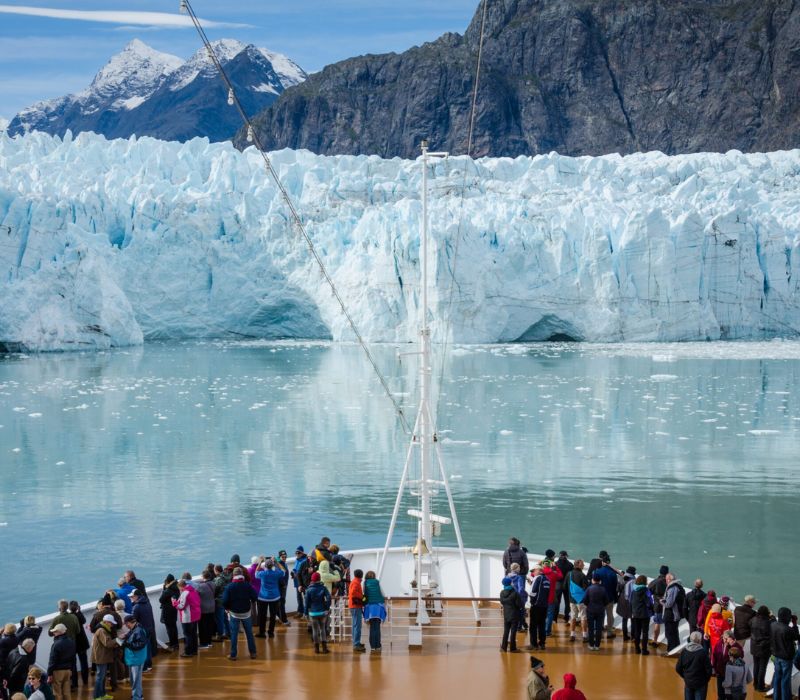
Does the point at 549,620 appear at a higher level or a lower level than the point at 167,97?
lower

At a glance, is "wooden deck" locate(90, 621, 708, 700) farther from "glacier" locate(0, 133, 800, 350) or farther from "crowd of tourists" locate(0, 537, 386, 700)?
"glacier" locate(0, 133, 800, 350)

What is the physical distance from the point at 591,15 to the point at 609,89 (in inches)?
305

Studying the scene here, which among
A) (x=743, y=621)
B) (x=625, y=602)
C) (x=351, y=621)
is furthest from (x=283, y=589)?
(x=743, y=621)

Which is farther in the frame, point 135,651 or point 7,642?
point 135,651

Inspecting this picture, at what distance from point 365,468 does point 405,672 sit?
11059 millimetres

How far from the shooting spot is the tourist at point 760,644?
20.8ft

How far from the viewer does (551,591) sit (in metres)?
7.20

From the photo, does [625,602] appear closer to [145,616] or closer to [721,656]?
[721,656]

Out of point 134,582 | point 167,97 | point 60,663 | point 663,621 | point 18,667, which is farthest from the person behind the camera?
point 167,97

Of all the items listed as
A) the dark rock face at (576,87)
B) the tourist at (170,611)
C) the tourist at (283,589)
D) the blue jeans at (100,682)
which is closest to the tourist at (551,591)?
the tourist at (283,589)

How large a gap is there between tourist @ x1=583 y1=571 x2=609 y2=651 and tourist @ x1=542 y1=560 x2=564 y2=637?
0.25 meters

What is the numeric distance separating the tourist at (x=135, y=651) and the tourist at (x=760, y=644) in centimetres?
389

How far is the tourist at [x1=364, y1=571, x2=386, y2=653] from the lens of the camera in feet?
23.4

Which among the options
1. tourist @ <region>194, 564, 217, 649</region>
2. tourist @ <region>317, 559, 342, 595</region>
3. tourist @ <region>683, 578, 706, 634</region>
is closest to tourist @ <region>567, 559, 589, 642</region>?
tourist @ <region>683, 578, 706, 634</region>
